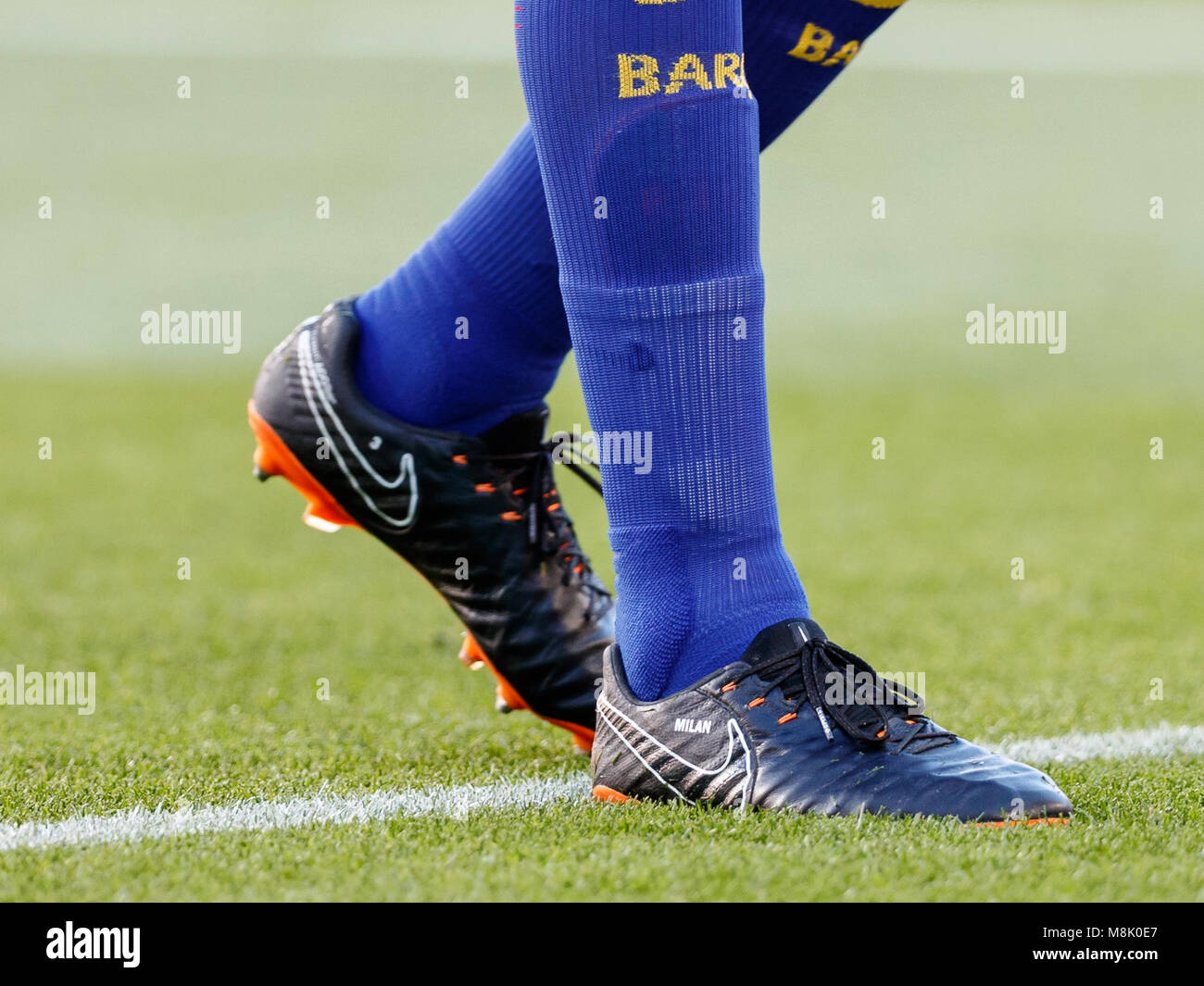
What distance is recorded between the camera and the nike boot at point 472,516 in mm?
1475

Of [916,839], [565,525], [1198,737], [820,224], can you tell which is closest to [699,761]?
[916,839]

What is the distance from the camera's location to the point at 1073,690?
1.86m

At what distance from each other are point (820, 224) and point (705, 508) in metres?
7.97

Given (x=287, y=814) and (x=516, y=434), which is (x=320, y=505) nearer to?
(x=516, y=434)

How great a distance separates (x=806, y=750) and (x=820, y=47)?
2.26 feet

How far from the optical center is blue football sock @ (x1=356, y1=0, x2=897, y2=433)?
147cm

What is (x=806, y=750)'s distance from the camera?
117 centimetres

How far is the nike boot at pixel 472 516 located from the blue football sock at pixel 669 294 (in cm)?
25

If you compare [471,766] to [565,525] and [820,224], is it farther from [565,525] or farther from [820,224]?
[820,224]
